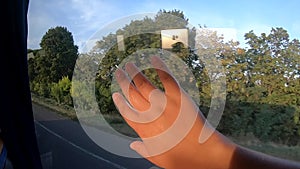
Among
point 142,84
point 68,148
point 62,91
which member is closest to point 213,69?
point 62,91

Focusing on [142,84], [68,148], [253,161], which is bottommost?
[68,148]

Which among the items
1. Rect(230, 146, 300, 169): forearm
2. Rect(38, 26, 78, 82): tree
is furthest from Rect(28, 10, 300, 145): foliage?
Rect(230, 146, 300, 169): forearm

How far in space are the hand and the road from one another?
2.18 feet

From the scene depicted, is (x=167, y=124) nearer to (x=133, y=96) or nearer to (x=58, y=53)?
(x=133, y=96)

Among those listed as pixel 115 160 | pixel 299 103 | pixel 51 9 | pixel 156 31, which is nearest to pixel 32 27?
pixel 51 9

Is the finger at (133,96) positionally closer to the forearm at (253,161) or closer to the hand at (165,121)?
the hand at (165,121)

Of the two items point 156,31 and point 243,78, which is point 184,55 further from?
point 243,78

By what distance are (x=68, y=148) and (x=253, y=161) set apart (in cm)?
95

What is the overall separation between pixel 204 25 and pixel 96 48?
347 millimetres

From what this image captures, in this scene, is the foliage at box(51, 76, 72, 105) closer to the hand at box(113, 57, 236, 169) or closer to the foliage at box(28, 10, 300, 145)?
the foliage at box(28, 10, 300, 145)

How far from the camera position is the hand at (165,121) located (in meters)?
0.39

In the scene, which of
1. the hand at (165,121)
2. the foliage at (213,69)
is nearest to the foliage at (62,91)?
the foliage at (213,69)

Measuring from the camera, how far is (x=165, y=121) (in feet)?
1.29

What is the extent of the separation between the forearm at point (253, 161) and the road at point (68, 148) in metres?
0.63
